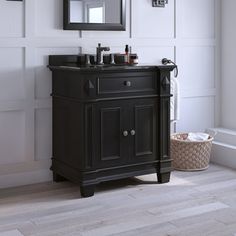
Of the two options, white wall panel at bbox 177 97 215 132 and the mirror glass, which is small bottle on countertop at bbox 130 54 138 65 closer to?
the mirror glass

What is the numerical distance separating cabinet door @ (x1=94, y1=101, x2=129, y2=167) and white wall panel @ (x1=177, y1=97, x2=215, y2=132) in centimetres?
109

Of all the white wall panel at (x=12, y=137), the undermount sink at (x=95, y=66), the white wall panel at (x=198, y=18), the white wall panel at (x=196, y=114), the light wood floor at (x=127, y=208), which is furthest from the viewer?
the white wall panel at (x=196, y=114)

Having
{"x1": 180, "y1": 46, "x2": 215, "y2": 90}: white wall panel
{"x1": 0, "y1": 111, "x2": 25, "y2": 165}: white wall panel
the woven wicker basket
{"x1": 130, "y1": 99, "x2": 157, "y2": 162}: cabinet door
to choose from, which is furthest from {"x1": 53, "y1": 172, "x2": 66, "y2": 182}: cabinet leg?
{"x1": 180, "y1": 46, "x2": 215, "y2": 90}: white wall panel

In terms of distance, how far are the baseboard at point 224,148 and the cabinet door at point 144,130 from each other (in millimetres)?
912

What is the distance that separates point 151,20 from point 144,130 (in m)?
1.09

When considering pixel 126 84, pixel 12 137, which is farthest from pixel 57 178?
pixel 126 84

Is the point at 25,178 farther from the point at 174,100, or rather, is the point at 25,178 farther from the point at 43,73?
the point at 174,100

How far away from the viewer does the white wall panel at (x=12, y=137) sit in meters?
3.65

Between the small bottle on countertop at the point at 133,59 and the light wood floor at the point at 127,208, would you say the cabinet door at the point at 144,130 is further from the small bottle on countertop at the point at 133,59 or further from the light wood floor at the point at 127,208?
the small bottle on countertop at the point at 133,59

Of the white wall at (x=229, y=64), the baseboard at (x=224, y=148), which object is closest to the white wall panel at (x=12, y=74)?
the baseboard at (x=224, y=148)

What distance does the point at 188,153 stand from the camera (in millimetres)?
4133

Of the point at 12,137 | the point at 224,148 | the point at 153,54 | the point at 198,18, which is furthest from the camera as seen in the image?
the point at 198,18

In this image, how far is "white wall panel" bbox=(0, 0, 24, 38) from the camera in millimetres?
3541

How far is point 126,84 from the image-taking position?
11.5 ft
